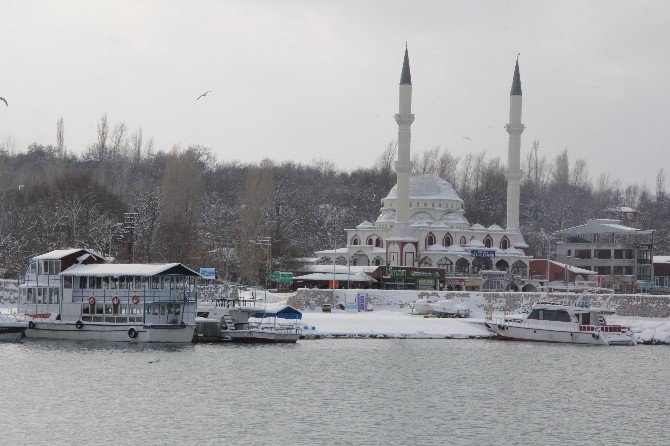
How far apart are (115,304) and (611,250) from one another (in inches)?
2582

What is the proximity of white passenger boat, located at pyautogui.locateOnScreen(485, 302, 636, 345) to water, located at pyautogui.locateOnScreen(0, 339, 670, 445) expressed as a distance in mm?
8047

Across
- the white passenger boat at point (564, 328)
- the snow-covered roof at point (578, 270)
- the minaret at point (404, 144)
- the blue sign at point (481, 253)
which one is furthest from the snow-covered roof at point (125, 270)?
the snow-covered roof at point (578, 270)

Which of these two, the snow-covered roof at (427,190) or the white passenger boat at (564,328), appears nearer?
the white passenger boat at (564,328)

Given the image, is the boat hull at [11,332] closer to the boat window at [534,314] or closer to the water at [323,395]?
the water at [323,395]

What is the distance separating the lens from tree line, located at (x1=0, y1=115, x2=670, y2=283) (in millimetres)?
109625

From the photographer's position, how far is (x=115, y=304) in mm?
70125

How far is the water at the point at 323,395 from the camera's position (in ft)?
136

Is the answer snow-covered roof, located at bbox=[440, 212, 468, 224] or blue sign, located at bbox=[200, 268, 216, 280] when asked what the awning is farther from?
snow-covered roof, located at bbox=[440, 212, 468, 224]

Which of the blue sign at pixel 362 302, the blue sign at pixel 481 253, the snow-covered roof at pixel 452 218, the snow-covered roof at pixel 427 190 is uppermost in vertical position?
the snow-covered roof at pixel 427 190

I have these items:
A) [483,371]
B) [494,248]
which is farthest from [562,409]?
[494,248]

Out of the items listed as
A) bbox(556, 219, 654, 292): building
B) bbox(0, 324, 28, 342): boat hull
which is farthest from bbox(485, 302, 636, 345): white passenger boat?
bbox(556, 219, 654, 292): building

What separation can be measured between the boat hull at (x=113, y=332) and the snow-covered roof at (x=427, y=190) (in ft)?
212

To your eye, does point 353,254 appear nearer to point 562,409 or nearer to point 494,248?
point 494,248

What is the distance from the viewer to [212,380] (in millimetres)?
53062
